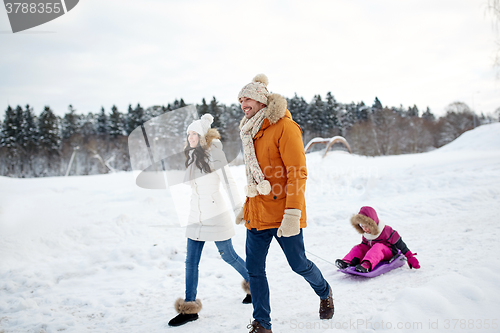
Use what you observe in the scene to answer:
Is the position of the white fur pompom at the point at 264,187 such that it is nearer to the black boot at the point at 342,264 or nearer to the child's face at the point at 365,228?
the black boot at the point at 342,264

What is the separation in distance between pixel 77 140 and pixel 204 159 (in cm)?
4399

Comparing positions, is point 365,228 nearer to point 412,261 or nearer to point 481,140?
point 412,261

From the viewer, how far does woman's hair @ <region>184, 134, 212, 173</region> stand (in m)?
3.23

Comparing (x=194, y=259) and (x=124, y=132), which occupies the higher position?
(x=124, y=132)

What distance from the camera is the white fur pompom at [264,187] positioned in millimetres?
2354

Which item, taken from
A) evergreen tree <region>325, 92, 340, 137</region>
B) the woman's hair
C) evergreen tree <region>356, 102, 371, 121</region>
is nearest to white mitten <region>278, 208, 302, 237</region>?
the woman's hair

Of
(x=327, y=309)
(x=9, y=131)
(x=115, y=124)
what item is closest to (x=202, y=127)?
(x=327, y=309)

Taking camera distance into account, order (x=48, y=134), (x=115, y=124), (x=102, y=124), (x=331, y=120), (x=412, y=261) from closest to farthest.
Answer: (x=412, y=261), (x=331, y=120), (x=48, y=134), (x=115, y=124), (x=102, y=124)

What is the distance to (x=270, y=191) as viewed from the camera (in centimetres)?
241

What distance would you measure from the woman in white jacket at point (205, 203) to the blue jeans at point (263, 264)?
0.71 m

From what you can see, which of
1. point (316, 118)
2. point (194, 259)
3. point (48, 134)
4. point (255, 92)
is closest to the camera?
point (255, 92)

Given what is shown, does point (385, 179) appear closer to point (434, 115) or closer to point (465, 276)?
point (465, 276)

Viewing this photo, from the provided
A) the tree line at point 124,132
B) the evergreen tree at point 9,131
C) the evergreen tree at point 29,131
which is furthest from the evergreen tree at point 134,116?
the evergreen tree at point 9,131

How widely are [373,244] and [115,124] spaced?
160 ft
